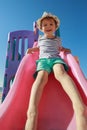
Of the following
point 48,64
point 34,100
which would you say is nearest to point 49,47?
point 48,64

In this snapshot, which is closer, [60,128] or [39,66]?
[60,128]

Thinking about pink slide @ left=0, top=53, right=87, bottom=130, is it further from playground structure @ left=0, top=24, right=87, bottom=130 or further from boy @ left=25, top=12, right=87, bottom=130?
boy @ left=25, top=12, right=87, bottom=130

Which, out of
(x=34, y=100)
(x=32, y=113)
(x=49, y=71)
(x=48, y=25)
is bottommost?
(x=32, y=113)

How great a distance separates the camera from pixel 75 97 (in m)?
1.34

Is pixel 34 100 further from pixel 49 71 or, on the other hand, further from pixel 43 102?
pixel 49 71

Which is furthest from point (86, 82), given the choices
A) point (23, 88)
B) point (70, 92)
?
point (23, 88)

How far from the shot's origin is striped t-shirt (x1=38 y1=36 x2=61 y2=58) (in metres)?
2.01

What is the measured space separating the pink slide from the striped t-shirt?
20 cm

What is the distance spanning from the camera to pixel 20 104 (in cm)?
153

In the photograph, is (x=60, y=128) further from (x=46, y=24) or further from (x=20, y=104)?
(x=46, y=24)

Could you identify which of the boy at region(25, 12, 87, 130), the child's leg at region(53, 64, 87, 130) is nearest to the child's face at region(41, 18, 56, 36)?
the boy at region(25, 12, 87, 130)

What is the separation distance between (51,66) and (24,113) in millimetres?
497

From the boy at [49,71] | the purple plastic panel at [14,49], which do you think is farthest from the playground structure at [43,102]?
the purple plastic panel at [14,49]

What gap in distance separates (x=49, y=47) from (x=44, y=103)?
658mm
